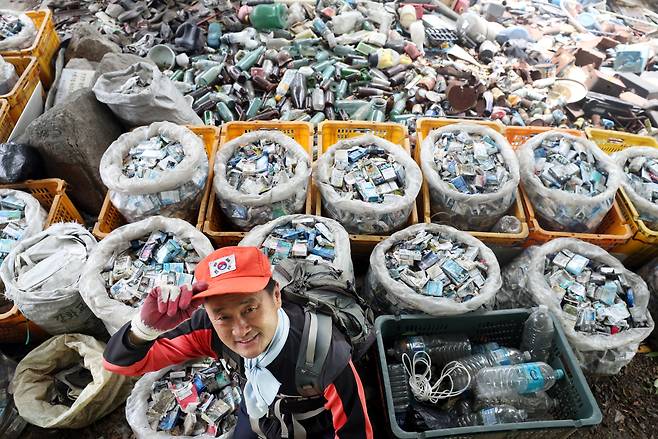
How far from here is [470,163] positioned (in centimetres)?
322

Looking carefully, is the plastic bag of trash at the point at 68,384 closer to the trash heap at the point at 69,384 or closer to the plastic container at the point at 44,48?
the trash heap at the point at 69,384

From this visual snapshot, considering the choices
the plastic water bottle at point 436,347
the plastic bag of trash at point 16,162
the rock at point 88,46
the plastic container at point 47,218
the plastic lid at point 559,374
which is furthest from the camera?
the rock at point 88,46

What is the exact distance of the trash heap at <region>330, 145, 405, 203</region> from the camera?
3.03 meters

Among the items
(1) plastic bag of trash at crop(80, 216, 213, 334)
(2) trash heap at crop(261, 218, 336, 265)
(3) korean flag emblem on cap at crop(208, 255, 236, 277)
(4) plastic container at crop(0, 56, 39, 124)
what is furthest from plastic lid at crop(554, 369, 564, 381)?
(4) plastic container at crop(0, 56, 39, 124)

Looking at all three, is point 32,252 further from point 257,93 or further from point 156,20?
point 156,20

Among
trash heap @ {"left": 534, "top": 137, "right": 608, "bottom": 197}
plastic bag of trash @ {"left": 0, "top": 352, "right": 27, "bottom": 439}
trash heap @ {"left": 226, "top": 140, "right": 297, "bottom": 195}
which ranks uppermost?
trash heap @ {"left": 226, "top": 140, "right": 297, "bottom": 195}

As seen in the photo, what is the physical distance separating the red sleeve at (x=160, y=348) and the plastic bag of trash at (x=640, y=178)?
2.95m

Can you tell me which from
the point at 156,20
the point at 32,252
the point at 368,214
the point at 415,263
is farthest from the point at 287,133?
the point at 156,20

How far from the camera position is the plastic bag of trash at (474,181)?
307cm

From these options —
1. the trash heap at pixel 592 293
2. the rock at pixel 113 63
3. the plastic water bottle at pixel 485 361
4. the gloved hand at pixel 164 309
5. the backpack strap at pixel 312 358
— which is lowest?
the plastic water bottle at pixel 485 361

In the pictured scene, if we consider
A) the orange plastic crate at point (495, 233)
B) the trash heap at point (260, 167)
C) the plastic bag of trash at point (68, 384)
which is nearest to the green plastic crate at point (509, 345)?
the orange plastic crate at point (495, 233)

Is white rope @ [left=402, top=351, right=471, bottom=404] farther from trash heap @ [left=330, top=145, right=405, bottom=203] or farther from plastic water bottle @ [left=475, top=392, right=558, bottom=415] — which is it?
trash heap @ [left=330, top=145, right=405, bottom=203]

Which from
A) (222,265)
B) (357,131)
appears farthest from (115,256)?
(357,131)

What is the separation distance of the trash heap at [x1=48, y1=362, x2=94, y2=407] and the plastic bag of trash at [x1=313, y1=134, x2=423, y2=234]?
1.81m
